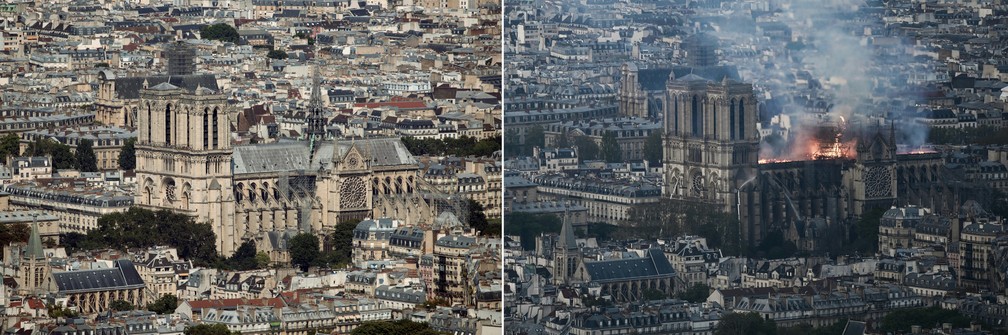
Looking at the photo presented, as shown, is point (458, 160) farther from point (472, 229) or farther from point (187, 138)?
point (472, 229)

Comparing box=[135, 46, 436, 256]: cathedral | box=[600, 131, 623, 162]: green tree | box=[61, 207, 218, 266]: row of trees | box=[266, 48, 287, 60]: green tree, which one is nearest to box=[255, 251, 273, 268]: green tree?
box=[61, 207, 218, 266]: row of trees

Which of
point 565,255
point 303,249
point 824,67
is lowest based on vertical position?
point 303,249

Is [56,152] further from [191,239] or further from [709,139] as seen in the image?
[709,139]

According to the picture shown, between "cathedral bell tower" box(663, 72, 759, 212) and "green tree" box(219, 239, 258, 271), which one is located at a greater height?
"cathedral bell tower" box(663, 72, 759, 212)

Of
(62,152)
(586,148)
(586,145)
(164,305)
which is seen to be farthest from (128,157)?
(586,148)

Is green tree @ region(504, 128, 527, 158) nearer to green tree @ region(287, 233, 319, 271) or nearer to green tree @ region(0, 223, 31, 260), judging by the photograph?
green tree @ region(287, 233, 319, 271)

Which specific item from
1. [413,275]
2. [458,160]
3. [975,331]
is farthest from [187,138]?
[975,331]

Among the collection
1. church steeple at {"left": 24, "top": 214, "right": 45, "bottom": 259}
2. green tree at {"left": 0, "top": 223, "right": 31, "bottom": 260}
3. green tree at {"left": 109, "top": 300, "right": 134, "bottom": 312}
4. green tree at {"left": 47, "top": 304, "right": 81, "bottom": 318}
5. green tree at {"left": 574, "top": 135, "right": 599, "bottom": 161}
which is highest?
green tree at {"left": 574, "top": 135, "right": 599, "bottom": 161}
